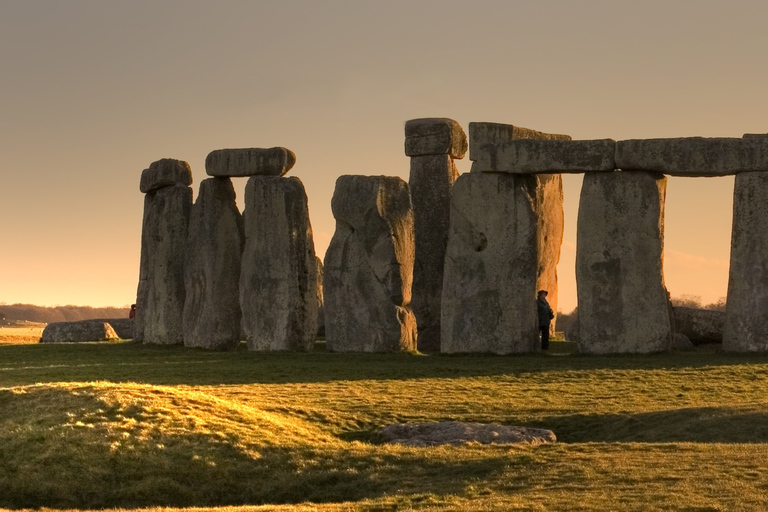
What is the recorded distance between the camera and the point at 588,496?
14.9 metres

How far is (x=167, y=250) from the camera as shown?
35312 mm

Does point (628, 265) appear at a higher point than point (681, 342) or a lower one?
higher

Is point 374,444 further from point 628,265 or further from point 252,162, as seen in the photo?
point 252,162

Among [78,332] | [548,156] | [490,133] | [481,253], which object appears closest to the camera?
[548,156]

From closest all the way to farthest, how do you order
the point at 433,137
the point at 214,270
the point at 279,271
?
the point at 279,271 < the point at 214,270 < the point at 433,137

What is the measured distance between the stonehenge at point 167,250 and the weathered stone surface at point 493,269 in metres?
7.97

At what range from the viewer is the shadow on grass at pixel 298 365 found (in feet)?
84.3

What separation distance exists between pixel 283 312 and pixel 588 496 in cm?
1677

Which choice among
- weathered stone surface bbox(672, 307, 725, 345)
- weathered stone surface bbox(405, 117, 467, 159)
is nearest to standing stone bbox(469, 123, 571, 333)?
weathered stone surface bbox(405, 117, 467, 159)

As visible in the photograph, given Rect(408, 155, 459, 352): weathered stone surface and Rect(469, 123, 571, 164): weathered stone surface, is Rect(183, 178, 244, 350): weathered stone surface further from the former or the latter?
Rect(469, 123, 571, 164): weathered stone surface

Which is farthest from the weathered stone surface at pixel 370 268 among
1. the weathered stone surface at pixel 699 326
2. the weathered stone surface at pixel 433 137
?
the weathered stone surface at pixel 699 326

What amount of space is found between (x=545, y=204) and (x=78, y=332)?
14156mm

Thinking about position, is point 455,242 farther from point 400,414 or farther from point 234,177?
point 400,414

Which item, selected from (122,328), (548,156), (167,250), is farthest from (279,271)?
(122,328)
